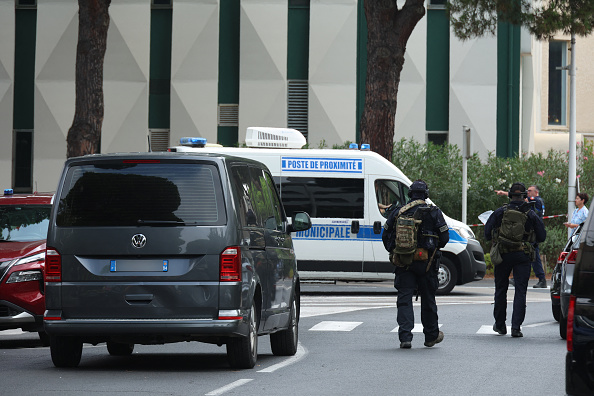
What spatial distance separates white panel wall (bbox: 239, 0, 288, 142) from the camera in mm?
33094

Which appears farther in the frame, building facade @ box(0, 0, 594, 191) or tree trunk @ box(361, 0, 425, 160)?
building facade @ box(0, 0, 594, 191)

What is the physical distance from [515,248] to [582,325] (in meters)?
8.16

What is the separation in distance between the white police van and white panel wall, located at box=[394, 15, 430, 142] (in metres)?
11.9

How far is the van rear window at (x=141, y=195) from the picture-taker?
1038 centimetres

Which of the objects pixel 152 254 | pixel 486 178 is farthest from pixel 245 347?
pixel 486 178

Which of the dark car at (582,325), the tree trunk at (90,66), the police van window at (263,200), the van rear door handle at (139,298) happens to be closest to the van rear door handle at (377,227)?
the tree trunk at (90,66)

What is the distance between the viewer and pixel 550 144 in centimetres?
3881

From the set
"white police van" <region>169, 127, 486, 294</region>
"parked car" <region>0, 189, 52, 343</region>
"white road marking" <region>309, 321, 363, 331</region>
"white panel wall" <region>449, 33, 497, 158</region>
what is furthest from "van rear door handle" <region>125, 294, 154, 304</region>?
"white panel wall" <region>449, 33, 497, 158</region>

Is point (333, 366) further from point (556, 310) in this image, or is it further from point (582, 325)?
point (556, 310)

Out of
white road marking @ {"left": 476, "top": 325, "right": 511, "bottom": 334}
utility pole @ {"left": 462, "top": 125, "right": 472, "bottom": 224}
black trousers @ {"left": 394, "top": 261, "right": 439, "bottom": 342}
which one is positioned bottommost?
white road marking @ {"left": 476, "top": 325, "right": 511, "bottom": 334}

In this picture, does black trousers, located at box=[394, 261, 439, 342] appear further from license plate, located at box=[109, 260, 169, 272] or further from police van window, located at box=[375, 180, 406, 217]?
police van window, located at box=[375, 180, 406, 217]

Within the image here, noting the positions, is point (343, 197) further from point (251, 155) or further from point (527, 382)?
point (527, 382)

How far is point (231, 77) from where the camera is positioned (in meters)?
33.7

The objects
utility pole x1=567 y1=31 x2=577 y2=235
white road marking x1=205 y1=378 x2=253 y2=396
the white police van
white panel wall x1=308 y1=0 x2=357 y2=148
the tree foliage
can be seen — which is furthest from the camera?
white panel wall x1=308 y1=0 x2=357 y2=148
